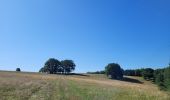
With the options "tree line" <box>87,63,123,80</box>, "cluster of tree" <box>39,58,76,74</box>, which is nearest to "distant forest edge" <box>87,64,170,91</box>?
"tree line" <box>87,63,123,80</box>

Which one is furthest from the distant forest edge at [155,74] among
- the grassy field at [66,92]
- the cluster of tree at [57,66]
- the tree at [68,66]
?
the cluster of tree at [57,66]

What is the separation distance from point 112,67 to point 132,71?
27931 millimetres

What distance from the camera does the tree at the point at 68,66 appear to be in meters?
107

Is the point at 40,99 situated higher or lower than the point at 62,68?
lower

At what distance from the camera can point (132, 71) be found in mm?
125500

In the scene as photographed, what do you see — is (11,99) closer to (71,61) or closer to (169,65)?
(169,65)

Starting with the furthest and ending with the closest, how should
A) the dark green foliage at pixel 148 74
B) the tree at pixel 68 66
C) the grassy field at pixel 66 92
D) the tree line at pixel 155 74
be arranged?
the tree at pixel 68 66 → the dark green foliage at pixel 148 74 → the tree line at pixel 155 74 → the grassy field at pixel 66 92

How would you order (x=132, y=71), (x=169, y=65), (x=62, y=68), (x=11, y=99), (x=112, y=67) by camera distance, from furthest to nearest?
(x=132, y=71) < (x=62, y=68) < (x=112, y=67) < (x=169, y=65) < (x=11, y=99)

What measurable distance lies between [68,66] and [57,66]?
4229 mm

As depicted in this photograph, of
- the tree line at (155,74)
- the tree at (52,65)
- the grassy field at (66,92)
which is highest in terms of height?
the tree at (52,65)

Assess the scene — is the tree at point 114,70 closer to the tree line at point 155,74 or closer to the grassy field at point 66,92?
the tree line at point 155,74

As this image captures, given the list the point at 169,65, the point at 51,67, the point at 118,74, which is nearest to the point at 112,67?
the point at 118,74

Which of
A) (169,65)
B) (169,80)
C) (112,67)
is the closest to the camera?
(169,80)

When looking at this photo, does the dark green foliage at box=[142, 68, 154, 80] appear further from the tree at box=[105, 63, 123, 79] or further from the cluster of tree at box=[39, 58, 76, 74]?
the cluster of tree at box=[39, 58, 76, 74]
